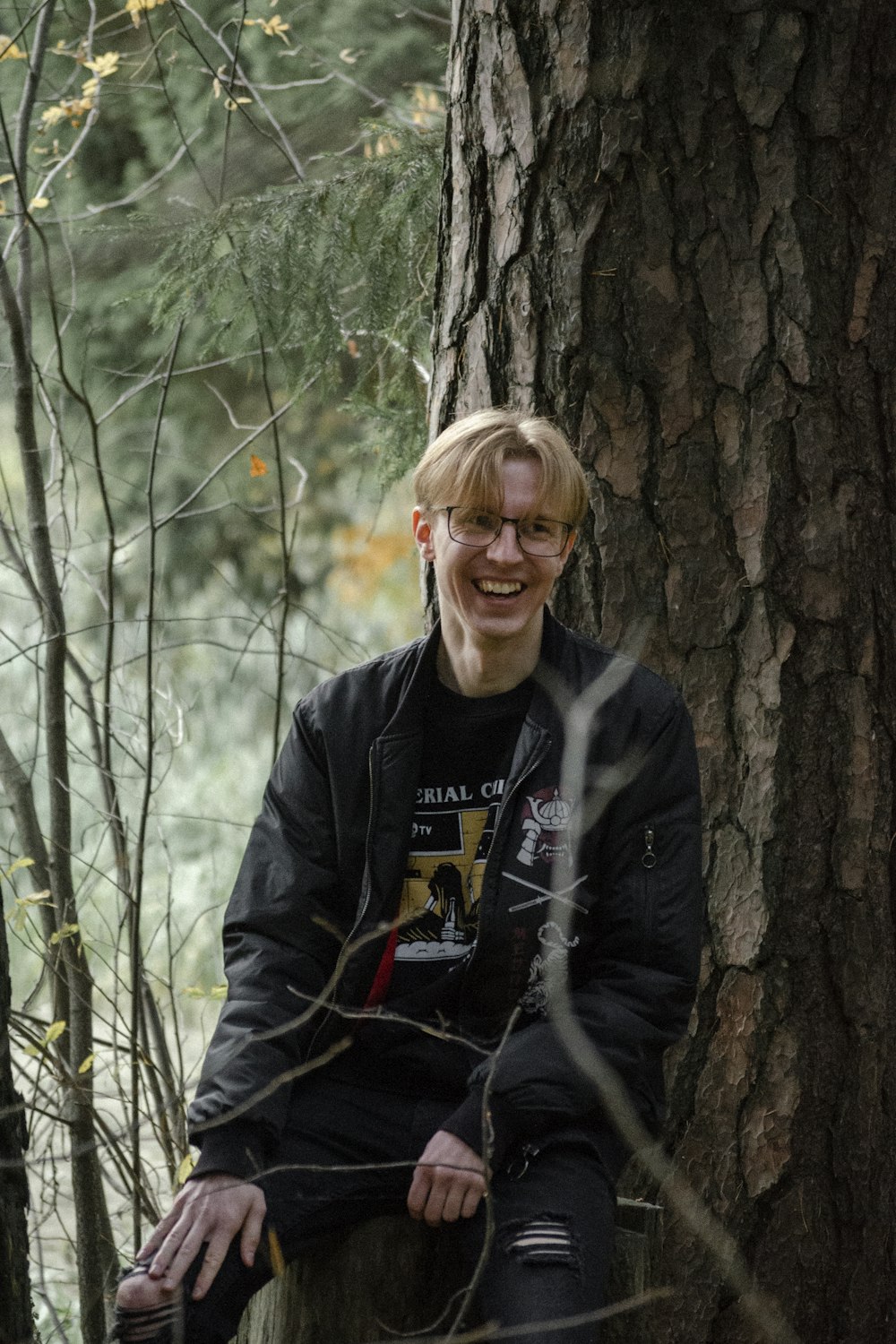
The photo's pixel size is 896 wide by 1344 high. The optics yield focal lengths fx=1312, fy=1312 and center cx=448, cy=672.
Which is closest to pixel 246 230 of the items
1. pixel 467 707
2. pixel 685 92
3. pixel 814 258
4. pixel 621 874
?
pixel 685 92

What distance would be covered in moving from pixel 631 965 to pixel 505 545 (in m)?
0.76

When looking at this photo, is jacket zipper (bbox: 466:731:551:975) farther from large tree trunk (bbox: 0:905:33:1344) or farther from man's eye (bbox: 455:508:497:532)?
large tree trunk (bbox: 0:905:33:1344)

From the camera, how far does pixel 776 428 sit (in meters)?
2.78

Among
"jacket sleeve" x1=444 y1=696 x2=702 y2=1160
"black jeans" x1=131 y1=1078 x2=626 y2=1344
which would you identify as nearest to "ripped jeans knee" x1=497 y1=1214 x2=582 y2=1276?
"black jeans" x1=131 y1=1078 x2=626 y2=1344

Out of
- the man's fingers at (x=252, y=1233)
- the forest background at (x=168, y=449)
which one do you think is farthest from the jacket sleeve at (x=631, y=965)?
the forest background at (x=168, y=449)

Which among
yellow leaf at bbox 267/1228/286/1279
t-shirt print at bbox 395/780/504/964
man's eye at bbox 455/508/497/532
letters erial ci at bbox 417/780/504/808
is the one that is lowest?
yellow leaf at bbox 267/1228/286/1279

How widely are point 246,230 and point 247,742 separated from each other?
157 inches

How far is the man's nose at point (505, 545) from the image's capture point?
7.68ft

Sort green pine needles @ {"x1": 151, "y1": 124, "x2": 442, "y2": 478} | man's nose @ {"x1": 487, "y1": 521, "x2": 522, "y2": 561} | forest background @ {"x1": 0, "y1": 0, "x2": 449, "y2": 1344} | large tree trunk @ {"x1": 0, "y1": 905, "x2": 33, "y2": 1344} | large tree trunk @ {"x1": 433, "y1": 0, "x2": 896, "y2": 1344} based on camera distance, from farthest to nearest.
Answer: green pine needles @ {"x1": 151, "y1": 124, "x2": 442, "y2": 478}, forest background @ {"x1": 0, "y1": 0, "x2": 449, "y2": 1344}, large tree trunk @ {"x1": 433, "y1": 0, "x2": 896, "y2": 1344}, man's nose @ {"x1": 487, "y1": 521, "x2": 522, "y2": 561}, large tree trunk @ {"x1": 0, "y1": 905, "x2": 33, "y2": 1344}

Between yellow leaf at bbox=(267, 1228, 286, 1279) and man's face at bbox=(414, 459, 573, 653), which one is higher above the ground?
man's face at bbox=(414, 459, 573, 653)

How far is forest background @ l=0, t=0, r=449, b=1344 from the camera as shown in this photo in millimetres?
3363

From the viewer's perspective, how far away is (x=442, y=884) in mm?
2344

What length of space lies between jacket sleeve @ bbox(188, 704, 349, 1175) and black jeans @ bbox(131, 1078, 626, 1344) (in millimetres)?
84

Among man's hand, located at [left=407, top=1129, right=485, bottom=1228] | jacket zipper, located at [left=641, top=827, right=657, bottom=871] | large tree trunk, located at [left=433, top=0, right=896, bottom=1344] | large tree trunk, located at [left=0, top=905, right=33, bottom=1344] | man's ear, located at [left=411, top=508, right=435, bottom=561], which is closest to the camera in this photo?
large tree trunk, located at [left=0, top=905, right=33, bottom=1344]
